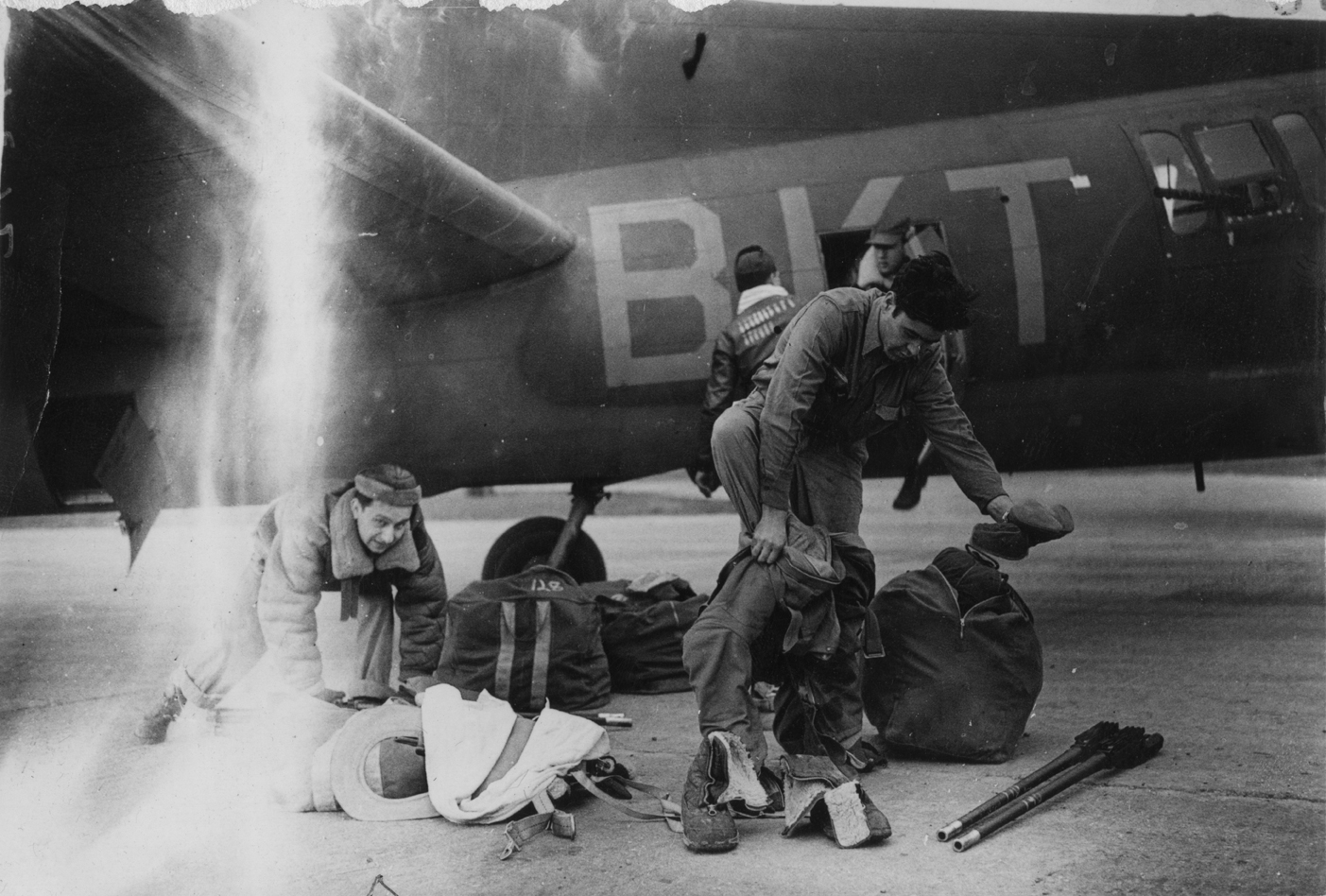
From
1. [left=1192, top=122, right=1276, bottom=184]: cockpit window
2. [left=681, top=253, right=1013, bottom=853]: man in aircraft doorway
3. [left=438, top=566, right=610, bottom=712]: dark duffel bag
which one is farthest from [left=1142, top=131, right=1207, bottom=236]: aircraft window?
[left=438, top=566, right=610, bottom=712]: dark duffel bag

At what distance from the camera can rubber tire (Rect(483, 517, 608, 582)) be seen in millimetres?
6301

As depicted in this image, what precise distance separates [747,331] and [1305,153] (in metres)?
3.51

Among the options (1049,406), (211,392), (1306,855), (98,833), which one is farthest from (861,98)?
(98,833)

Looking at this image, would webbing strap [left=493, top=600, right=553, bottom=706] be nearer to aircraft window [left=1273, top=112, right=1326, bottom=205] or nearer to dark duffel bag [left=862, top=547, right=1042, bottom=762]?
dark duffel bag [left=862, top=547, right=1042, bottom=762]

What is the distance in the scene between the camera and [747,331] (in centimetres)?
528

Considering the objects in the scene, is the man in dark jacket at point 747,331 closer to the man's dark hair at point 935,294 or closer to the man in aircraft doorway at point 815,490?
the man in aircraft doorway at point 815,490

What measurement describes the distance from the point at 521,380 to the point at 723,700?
283 cm

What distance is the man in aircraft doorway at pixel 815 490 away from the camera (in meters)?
3.41

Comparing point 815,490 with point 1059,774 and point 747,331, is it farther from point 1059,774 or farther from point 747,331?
point 747,331

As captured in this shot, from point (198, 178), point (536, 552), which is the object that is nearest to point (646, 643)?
point (536, 552)

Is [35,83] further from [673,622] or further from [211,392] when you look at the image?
[673,622]

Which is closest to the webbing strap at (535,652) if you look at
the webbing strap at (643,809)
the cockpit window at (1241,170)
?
the webbing strap at (643,809)

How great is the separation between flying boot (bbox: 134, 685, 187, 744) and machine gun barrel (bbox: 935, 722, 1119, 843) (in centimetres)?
301

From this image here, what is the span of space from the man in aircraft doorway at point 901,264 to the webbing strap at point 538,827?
2.98 m
